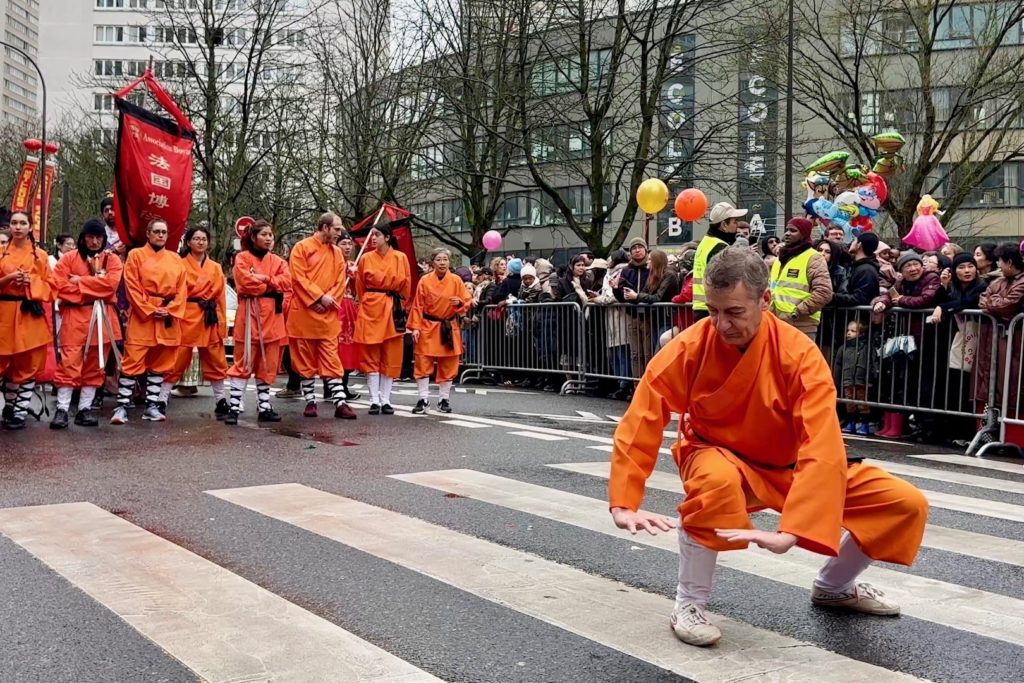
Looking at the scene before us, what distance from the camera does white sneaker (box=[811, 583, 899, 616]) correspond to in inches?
176

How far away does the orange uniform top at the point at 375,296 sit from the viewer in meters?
12.5

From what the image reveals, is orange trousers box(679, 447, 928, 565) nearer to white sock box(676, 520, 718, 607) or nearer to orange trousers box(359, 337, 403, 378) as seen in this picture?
white sock box(676, 520, 718, 607)

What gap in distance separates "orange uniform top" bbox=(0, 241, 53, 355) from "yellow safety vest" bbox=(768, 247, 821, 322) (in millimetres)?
6806

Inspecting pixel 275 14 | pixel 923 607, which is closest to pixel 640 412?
pixel 923 607

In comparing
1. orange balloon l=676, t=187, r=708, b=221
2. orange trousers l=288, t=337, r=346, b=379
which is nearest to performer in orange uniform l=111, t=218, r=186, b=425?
orange trousers l=288, t=337, r=346, b=379

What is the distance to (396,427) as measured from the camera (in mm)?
11023

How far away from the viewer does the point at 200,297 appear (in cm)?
1180

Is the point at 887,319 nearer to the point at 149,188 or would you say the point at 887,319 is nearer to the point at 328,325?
the point at 328,325

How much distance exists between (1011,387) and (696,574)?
6.85m

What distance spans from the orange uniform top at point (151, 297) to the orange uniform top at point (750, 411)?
802 cm

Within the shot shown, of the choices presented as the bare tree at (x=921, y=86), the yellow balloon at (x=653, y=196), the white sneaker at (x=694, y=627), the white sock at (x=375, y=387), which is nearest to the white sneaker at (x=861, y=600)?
the white sneaker at (x=694, y=627)

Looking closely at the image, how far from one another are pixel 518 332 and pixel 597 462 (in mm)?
8565

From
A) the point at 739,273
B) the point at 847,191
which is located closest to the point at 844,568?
the point at 739,273

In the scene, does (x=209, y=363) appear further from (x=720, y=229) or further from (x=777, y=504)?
(x=777, y=504)
